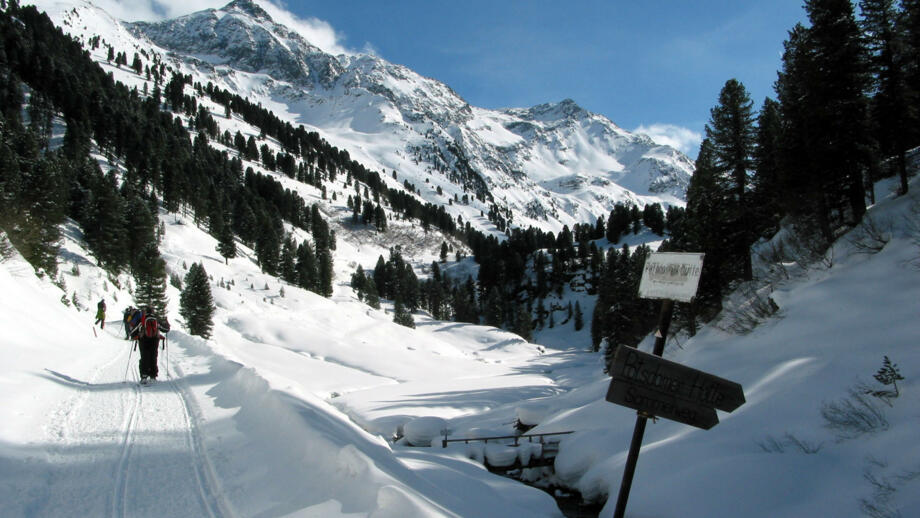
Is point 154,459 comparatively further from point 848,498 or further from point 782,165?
point 782,165

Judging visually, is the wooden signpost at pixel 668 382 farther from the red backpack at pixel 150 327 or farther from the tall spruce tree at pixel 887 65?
the tall spruce tree at pixel 887 65

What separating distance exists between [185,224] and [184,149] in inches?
1854

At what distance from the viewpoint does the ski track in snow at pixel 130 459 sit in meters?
5.37

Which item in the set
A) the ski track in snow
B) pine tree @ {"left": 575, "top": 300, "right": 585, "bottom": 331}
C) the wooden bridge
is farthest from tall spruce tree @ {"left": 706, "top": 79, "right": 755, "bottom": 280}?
pine tree @ {"left": 575, "top": 300, "right": 585, "bottom": 331}

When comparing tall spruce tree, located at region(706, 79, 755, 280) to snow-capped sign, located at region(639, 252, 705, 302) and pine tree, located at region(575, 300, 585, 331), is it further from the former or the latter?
pine tree, located at region(575, 300, 585, 331)

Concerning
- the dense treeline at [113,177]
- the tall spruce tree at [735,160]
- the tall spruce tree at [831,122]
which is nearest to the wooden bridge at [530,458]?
Result: the tall spruce tree at [831,122]

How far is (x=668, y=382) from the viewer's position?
4.29 metres

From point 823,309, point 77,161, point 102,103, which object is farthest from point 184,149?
point 823,309

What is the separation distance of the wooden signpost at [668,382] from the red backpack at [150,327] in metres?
12.6

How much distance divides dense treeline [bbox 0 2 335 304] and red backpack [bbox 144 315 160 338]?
28.7 m

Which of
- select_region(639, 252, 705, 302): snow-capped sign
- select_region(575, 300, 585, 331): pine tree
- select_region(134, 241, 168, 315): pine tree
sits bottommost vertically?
select_region(575, 300, 585, 331): pine tree

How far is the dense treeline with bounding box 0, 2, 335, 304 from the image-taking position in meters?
40.2

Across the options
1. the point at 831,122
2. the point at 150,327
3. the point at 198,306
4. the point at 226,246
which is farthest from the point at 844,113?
the point at 226,246

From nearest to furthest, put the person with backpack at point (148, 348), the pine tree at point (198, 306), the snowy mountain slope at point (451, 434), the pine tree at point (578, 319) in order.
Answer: the snowy mountain slope at point (451, 434) → the person with backpack at point (148, 348) → the pine tree at point (198, 306) → the pine tree at point (578, 319)
